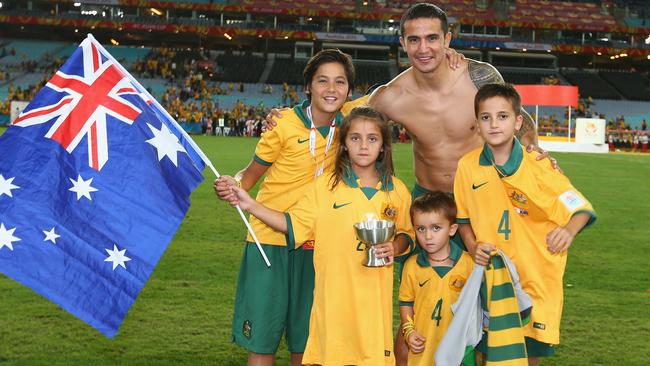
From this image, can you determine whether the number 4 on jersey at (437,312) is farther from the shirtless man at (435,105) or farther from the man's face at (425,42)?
the man's face at (425,42)

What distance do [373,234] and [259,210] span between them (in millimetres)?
735

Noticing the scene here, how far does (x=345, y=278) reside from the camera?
3.92 m

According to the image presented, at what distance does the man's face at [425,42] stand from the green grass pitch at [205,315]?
2372 mm

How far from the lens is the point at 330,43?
6119 centimetres

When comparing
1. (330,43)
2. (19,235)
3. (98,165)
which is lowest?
(19,235)

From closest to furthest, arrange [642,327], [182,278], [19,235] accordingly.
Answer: [19,235] → [642,327] → [182,278]

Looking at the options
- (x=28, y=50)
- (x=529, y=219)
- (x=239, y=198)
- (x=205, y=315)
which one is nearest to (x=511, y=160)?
(x=529, y=219)

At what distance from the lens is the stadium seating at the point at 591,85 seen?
184ft

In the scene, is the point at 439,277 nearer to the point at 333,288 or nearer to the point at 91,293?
the point at 333,288

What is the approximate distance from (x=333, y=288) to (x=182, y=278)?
4166mm

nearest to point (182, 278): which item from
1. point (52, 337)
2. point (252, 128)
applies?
point (52, 337)

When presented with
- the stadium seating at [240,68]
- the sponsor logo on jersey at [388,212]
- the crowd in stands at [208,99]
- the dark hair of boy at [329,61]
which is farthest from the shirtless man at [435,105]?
the stadium seating at [240,68]

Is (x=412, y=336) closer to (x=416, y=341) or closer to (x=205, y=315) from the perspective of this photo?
(x=416, y=341)

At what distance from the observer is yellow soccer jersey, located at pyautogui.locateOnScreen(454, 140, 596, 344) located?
3.82 m
